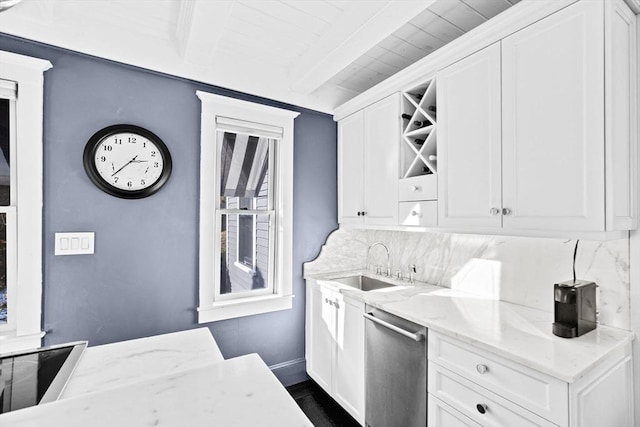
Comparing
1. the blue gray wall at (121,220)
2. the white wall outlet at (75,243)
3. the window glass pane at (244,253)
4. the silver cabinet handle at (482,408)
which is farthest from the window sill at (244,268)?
the silver cabinet handle at (482,408)

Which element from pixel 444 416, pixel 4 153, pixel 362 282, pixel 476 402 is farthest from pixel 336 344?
pixel 4 153

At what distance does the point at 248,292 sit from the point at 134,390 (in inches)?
71.8

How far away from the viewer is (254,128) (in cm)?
254

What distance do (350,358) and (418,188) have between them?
126 cm

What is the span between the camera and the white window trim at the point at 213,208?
90.8 inches

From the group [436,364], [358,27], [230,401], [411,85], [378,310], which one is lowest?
[436,364]

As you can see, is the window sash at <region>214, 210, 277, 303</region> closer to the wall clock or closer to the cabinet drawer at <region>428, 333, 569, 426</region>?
the wall clock

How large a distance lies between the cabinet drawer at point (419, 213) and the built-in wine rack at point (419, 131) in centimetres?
21

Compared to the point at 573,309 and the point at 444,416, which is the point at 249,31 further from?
the point at 444,416

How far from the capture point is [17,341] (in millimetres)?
1758

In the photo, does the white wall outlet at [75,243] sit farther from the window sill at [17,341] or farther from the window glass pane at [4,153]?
the window sill at [17,341]

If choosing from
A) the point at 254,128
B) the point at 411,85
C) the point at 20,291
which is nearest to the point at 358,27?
the point at 411,85

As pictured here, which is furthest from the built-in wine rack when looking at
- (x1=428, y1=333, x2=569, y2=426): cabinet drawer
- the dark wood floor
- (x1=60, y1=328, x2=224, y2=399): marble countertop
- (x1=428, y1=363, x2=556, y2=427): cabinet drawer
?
the dark wood floor

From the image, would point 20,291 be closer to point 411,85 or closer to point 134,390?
point 134,390
